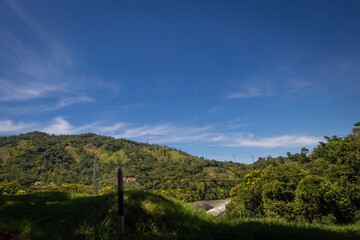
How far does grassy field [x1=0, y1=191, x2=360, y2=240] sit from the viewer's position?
552cm

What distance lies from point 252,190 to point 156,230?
25.2 m

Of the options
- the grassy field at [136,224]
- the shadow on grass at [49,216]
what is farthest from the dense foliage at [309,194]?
the shadow on grass at [49,216]

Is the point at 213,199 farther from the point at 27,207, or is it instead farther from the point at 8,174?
the point at 8,174

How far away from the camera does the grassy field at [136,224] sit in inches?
217

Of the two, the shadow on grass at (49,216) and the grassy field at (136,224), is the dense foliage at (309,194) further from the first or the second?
the shadow on grass at (49,216)

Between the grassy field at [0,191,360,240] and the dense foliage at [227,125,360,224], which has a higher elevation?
the grassy field at [0,191,360,240]

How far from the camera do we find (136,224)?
6.33 metres

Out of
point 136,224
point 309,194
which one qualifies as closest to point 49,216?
point 136,224

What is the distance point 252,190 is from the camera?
27.6m

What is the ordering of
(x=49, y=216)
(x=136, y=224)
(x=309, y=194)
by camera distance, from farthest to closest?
(x=309, y=194)
(x=49, y=216)
(x=136, y=224)

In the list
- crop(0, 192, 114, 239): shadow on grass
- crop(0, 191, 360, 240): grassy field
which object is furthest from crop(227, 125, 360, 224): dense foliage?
crop(0, 192, 114, 239): shadow on grass

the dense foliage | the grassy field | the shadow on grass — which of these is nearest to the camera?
the grassy field

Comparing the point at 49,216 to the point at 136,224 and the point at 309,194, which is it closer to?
the point at 136,224

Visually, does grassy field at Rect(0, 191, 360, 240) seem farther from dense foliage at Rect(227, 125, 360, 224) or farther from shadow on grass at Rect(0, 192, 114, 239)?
dense foliage at Rect(227, 125, 360, 224)
